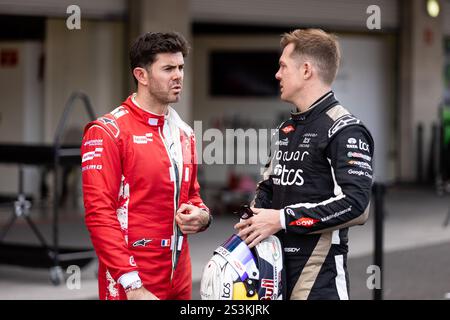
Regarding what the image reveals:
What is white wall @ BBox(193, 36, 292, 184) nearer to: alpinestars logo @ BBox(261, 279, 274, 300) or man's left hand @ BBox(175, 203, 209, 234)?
man's left hand @ BBox(175, 203, 209, 234)

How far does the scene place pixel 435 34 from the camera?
68.2ft

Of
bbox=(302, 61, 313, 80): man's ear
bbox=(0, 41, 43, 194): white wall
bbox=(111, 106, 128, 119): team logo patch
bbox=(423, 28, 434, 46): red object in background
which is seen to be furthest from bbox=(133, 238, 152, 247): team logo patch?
bbox=(423, 28, 434, 46): red object in background

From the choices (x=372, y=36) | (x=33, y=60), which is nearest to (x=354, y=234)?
(x=33, y=60)

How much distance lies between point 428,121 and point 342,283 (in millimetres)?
17003

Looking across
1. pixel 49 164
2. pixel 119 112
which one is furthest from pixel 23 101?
pixel 119 112

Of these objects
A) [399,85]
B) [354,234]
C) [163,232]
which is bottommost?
[354,234]

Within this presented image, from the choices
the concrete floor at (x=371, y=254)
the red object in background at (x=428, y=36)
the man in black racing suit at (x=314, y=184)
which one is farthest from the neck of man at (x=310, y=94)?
the red object in background at (x=428, y=36)

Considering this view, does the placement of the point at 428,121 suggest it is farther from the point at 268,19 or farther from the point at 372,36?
the point at 268,19

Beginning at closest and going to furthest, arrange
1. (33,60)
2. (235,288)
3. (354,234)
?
1. (235,288)
2. (354,234)
3. (33,60)

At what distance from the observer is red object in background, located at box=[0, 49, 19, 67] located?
16453mm

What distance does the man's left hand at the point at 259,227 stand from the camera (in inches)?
156

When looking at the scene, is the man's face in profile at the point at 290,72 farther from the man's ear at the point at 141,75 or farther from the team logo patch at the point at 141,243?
the team logo patch at the point at 141,243

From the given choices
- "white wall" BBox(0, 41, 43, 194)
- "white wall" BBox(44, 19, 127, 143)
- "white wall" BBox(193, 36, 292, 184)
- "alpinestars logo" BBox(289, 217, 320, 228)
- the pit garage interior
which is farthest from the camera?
"white wall" BBox(193, 36, 292, 184)

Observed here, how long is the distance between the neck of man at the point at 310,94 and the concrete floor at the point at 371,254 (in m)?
4.76
